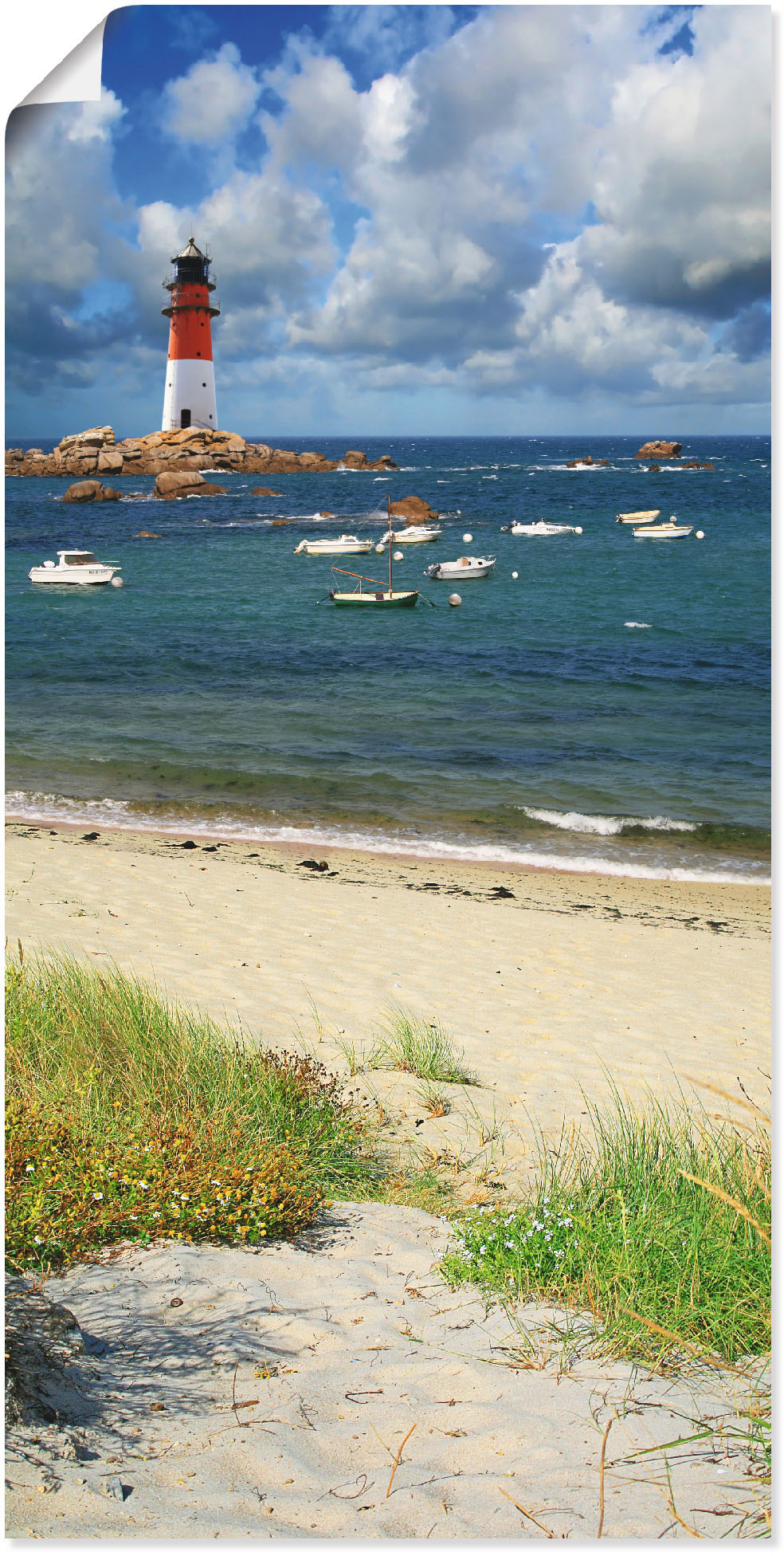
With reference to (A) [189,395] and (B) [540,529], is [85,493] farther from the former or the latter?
(B) [540,529]

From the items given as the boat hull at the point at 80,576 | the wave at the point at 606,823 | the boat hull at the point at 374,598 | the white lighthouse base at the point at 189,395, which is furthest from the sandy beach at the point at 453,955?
the white lighthouse base at the point at 189,395

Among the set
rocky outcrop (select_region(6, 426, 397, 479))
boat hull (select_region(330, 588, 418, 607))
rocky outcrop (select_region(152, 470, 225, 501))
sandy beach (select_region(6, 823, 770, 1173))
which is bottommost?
sandy beach (select_region(6, 823, 770, 1173))

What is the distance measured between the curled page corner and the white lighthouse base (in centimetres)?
6858

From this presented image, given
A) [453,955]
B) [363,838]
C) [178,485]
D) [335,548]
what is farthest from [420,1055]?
[178,485]

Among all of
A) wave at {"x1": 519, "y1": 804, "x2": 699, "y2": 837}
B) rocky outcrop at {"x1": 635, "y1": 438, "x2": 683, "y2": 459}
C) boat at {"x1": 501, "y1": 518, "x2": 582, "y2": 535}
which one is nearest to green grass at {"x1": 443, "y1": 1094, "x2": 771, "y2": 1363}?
wave at {"x1": 519, "y1": 804, "x2": 699, "y2": 837}

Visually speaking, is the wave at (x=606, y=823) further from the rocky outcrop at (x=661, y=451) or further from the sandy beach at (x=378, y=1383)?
the rocky outcrop at (x=661, y=451)

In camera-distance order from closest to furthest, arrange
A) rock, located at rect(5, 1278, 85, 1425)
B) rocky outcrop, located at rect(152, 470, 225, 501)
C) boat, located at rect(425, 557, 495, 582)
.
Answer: rock, located at rect(5, 1278, 85, 1425), boat, located at rect(425, 557, 495, 582), rocky outcrop, located at rect(152, 470, 225, 501)

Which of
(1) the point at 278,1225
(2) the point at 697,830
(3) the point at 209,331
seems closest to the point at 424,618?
(2) the point at 697,830

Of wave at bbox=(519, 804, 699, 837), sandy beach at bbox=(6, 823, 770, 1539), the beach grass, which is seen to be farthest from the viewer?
wave at bbox=(519, 804, 699, 837)

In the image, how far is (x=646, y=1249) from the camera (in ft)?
9.25

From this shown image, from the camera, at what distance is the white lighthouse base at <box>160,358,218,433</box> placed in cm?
6544

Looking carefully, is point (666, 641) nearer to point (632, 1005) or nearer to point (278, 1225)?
point (632, 1005)

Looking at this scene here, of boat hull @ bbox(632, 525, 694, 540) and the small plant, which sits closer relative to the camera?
the small plant

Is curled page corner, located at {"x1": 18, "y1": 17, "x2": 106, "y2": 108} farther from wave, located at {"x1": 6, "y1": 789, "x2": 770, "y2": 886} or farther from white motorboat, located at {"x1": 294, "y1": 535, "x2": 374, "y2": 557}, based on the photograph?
white motorboat, located at {"x1": 294, "y1": 535, "x2": 374, "y2": 557}
